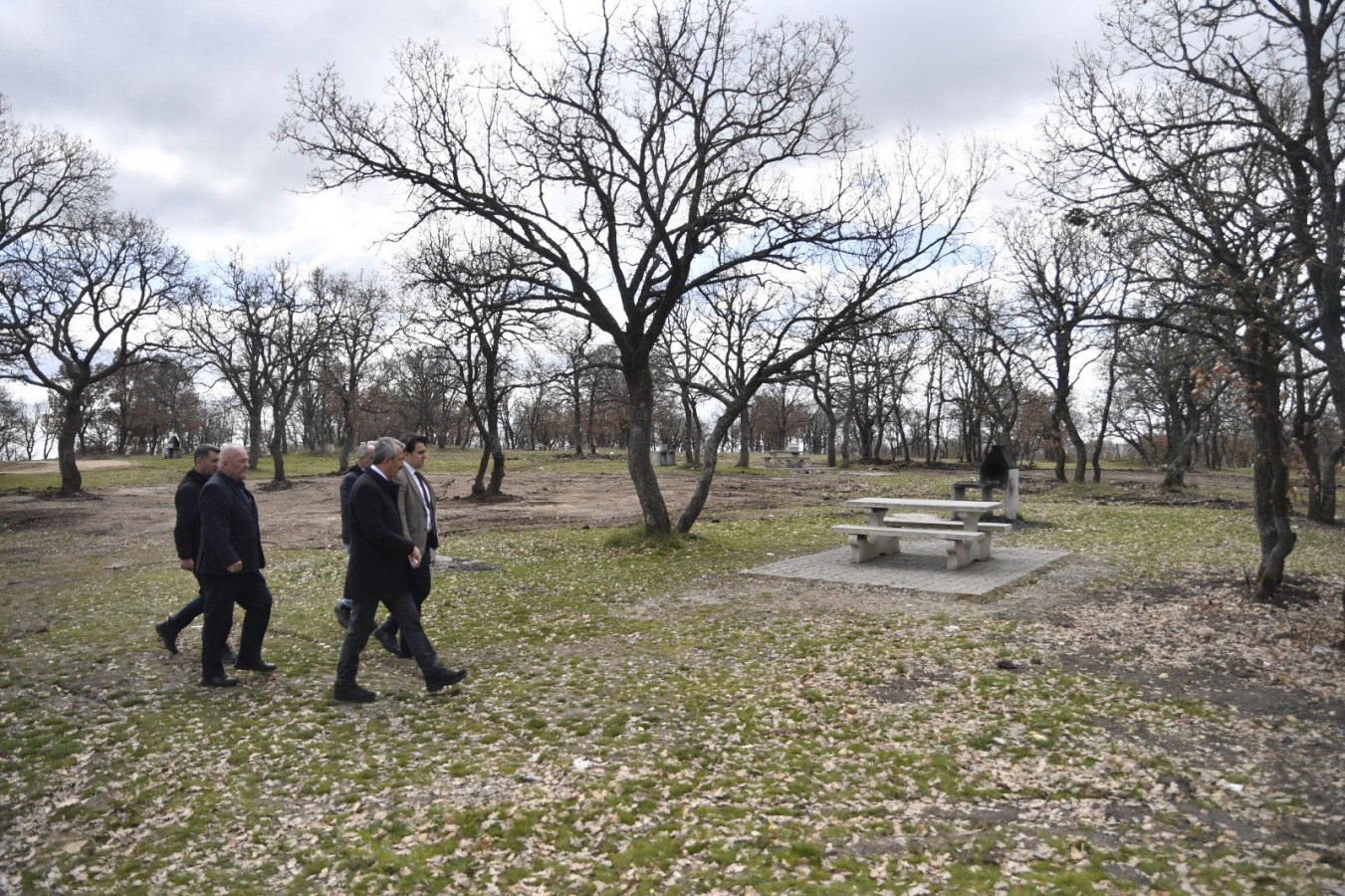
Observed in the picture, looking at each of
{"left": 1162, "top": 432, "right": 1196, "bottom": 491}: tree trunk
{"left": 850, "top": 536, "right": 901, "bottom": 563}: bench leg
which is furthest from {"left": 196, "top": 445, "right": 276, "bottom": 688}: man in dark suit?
{"left": 1162, "top": 432, "right": 1196, "bottom": 491}: tree trunk

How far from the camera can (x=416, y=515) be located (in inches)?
286

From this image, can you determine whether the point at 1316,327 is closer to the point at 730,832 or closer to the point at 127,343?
the point at 730,832

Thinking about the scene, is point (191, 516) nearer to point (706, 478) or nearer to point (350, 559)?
point (350, 559)

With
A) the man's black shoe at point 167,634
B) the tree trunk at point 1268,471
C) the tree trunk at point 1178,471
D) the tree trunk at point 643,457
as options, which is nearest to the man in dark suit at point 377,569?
the man's black shoe at point 167,634

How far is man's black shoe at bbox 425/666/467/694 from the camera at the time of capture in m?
6.53

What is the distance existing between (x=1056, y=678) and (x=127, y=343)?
113ft

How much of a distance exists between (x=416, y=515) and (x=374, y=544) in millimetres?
1037

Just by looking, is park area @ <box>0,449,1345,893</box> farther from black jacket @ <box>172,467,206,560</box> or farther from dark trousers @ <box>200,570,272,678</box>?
black jacket @ <box>172,467,206,560</box>

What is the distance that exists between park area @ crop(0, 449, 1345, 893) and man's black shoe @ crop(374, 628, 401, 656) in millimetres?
190

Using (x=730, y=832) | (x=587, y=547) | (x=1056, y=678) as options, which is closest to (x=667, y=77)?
(x=587, y=547)

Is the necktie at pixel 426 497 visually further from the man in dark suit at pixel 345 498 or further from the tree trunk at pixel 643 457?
the tree trunk at pixel 643 457

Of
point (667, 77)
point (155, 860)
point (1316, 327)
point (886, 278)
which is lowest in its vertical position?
point (155, 860)

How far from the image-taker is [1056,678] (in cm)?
689

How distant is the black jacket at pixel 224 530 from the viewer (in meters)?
6.69
